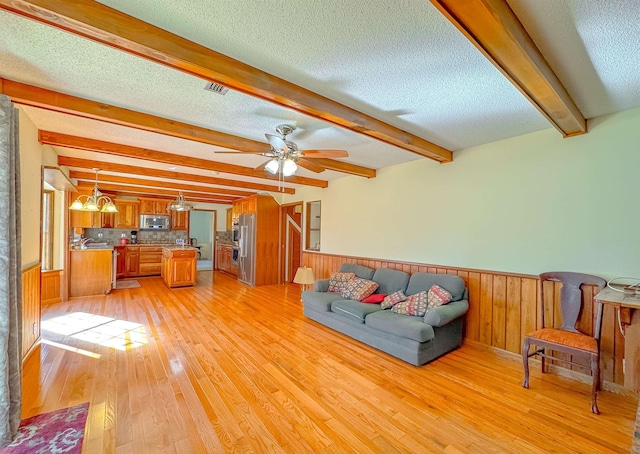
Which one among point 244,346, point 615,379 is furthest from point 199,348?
point 615,379

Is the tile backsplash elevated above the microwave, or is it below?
below

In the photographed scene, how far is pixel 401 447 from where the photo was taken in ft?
5.92

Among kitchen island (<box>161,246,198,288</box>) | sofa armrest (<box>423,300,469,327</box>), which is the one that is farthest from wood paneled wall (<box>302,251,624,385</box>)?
kitchen island (<box>161,246,198,288</box>)

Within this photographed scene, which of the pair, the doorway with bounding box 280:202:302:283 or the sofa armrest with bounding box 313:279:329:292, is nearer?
the sofa armrest with bounding box 313:279:329:292

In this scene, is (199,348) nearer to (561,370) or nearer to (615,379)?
(561,370)

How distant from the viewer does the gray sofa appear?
9.64 feet

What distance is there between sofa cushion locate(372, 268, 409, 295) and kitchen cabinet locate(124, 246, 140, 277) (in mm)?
6889

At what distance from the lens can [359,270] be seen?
4.67m

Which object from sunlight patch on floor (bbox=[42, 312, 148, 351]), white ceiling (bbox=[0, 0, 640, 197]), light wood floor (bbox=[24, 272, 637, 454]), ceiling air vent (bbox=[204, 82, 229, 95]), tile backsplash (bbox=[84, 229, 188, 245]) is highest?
white ceiling (bbox=[0, 0, 640, 197])

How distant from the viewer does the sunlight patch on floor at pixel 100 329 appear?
11.2ft

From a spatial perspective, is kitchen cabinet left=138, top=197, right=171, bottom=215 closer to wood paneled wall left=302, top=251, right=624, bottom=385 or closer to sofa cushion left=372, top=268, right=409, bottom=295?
sofa cushion left=372, top=268, right=409, bottom=295

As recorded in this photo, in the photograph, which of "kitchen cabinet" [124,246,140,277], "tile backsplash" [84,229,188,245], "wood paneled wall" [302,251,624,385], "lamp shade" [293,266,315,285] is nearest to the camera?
"wood paneled wall" [302,251,624,385]

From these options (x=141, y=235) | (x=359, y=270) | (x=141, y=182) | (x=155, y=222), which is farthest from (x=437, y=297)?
(x=141, y=235)

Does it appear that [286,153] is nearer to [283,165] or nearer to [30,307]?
[283,165]
